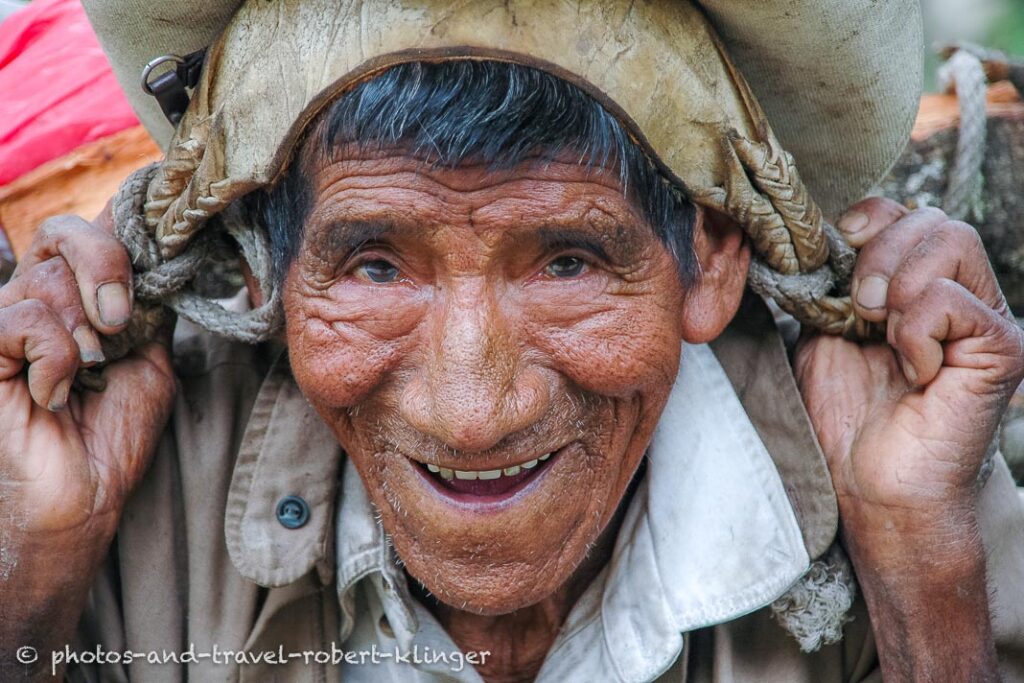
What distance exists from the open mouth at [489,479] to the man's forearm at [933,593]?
0.71 meters

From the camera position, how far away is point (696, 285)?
248cm

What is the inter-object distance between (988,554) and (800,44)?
118 centimetres

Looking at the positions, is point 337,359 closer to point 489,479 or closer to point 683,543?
point 489,479

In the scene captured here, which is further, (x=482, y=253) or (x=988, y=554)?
(x=988, y=554)

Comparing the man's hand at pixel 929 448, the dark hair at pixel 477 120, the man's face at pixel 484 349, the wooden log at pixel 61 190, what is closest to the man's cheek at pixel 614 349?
the man's face at pixel 484 349

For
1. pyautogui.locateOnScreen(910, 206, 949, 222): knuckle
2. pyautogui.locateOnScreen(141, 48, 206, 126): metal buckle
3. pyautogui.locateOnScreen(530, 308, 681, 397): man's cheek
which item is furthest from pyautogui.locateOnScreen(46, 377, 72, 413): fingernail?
pyautogui.locateOnScreen(910, 206, 949, 222): knuckle

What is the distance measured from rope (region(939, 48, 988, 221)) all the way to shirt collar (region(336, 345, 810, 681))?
4.41 ft

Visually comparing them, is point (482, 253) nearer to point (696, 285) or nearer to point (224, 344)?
point (696, 285)

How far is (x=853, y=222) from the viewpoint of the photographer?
8.64 feet

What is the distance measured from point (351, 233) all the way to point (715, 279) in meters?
Result: 0.78

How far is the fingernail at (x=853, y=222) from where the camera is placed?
8.61 feet

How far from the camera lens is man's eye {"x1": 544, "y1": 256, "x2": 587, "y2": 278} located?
228 cm

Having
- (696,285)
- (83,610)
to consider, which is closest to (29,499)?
(83,610)

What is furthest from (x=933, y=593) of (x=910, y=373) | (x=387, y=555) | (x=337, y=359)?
(x=337, y=359)
